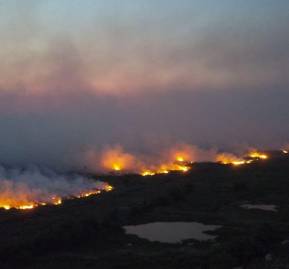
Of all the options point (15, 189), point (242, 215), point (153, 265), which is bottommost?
point (153, 265)

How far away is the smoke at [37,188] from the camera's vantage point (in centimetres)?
10075

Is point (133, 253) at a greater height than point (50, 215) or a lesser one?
lesser

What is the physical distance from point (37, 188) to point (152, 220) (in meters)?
27.2

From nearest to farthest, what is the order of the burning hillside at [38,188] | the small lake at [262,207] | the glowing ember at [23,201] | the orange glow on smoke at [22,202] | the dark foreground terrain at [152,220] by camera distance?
the dark foreground terrain at [152,220] < the small lake at [262,207] < the orange glow on smoke at [22,202] < the glowing ember at [23,201] < the burning hillside at [38,188]

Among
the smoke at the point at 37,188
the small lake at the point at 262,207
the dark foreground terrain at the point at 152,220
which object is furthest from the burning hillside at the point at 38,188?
the small lake at the point at 262,207

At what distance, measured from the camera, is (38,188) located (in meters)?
107

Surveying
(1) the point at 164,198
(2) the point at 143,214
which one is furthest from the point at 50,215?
(1) the point at 164,198

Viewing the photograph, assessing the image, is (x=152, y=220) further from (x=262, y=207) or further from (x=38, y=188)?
(x=38, y=188)

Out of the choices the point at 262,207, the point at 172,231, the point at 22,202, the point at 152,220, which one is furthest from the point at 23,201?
the point at 262,207

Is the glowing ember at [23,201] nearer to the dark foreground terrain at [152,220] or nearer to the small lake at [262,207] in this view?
the dark foreground terrain at [152,220]

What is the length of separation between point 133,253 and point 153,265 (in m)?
5.97

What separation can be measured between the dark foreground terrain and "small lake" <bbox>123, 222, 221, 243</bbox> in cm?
190

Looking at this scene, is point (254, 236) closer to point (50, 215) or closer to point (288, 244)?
point (288, 244)

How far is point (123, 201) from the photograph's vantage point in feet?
341
